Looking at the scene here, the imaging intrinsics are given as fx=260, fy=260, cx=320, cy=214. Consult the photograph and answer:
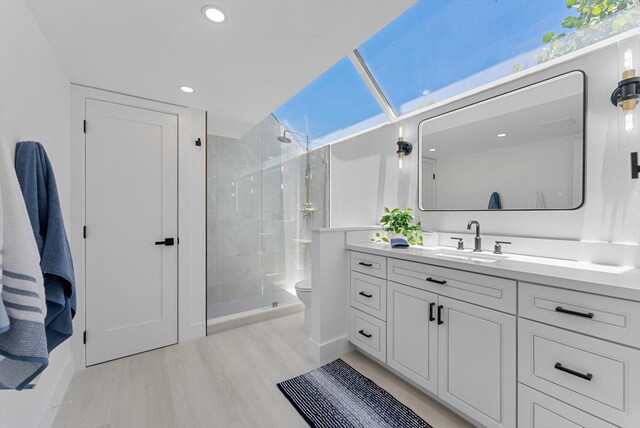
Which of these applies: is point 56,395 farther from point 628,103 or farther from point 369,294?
point 628,103

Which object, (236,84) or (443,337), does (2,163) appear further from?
(443,337)

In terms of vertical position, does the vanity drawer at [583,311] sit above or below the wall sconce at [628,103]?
below

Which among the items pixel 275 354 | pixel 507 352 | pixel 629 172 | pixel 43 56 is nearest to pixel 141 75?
pixel 43 56

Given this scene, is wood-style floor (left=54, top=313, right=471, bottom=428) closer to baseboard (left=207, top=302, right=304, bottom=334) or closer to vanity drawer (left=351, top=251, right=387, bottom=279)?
baseboard (left=207, top=302, right=304, bottom=334)

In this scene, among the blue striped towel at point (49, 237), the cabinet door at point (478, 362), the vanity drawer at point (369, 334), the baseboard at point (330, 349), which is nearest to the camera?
the blue striped towel at point (49, 237)

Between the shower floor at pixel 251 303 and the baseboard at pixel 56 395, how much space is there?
112 centimetres

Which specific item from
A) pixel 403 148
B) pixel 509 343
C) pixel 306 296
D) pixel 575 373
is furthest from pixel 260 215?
pixel 575 373

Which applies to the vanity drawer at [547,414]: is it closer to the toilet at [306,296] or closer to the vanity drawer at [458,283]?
the vanity drawer at [458,283]

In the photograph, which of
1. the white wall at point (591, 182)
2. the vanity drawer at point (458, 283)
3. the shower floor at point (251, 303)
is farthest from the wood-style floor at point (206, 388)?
the white wall at point (591, 182)

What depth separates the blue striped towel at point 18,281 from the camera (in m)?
0.79

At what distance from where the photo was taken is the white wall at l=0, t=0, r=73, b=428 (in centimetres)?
116

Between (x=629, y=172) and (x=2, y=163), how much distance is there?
271 cm

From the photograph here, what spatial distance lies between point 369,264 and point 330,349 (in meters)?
0.82

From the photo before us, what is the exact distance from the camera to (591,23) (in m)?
1.51
